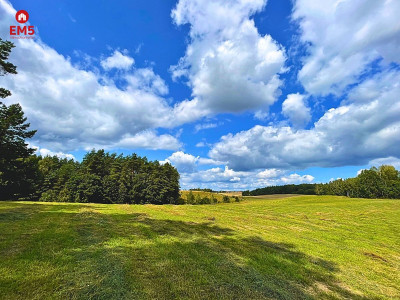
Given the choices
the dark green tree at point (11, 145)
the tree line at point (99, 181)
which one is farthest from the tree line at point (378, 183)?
the dark green tree at point (11, 145)

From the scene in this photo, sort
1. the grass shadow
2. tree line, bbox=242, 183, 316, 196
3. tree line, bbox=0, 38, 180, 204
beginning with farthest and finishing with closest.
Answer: tree line, bbox=242, 183, 316, 196, tree line, bbox=0, 38, 180, 204, the grass shadow

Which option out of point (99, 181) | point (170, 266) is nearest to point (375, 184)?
point (99, 181)

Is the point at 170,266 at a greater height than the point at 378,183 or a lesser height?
lesser

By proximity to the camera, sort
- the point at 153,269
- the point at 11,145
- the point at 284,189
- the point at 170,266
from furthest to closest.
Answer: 1. the point at 284,189
2. the point at 11,145
3. the point at 170,266
4. the point at 153,269

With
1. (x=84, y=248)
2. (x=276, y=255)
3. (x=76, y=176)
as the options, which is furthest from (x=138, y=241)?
(x=76, y=176)

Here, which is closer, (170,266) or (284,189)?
(170,266)

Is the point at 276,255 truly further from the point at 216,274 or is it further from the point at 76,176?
the point at 76,176

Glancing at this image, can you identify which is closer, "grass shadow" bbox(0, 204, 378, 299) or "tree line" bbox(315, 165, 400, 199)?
"grass shadow" bbox(0, 204, 378, 299)

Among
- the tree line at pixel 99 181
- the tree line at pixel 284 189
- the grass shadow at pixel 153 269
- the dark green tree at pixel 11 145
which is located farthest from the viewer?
the tree line at pixel 284 189

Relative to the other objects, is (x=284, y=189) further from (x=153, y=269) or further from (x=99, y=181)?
(x=153, y=269)

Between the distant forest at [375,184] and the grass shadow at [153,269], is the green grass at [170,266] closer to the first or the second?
the grass shadow at [153,269]

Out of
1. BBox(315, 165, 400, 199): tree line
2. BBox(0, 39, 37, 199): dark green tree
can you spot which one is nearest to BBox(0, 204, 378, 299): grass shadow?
BBox(0, 39, 37, 199): dark green tree

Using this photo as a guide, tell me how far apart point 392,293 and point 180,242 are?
9573 mm

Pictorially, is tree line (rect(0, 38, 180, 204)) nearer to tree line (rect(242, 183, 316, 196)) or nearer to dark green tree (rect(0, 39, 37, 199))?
dark green tree (rect(0, 39, 37, 199))
